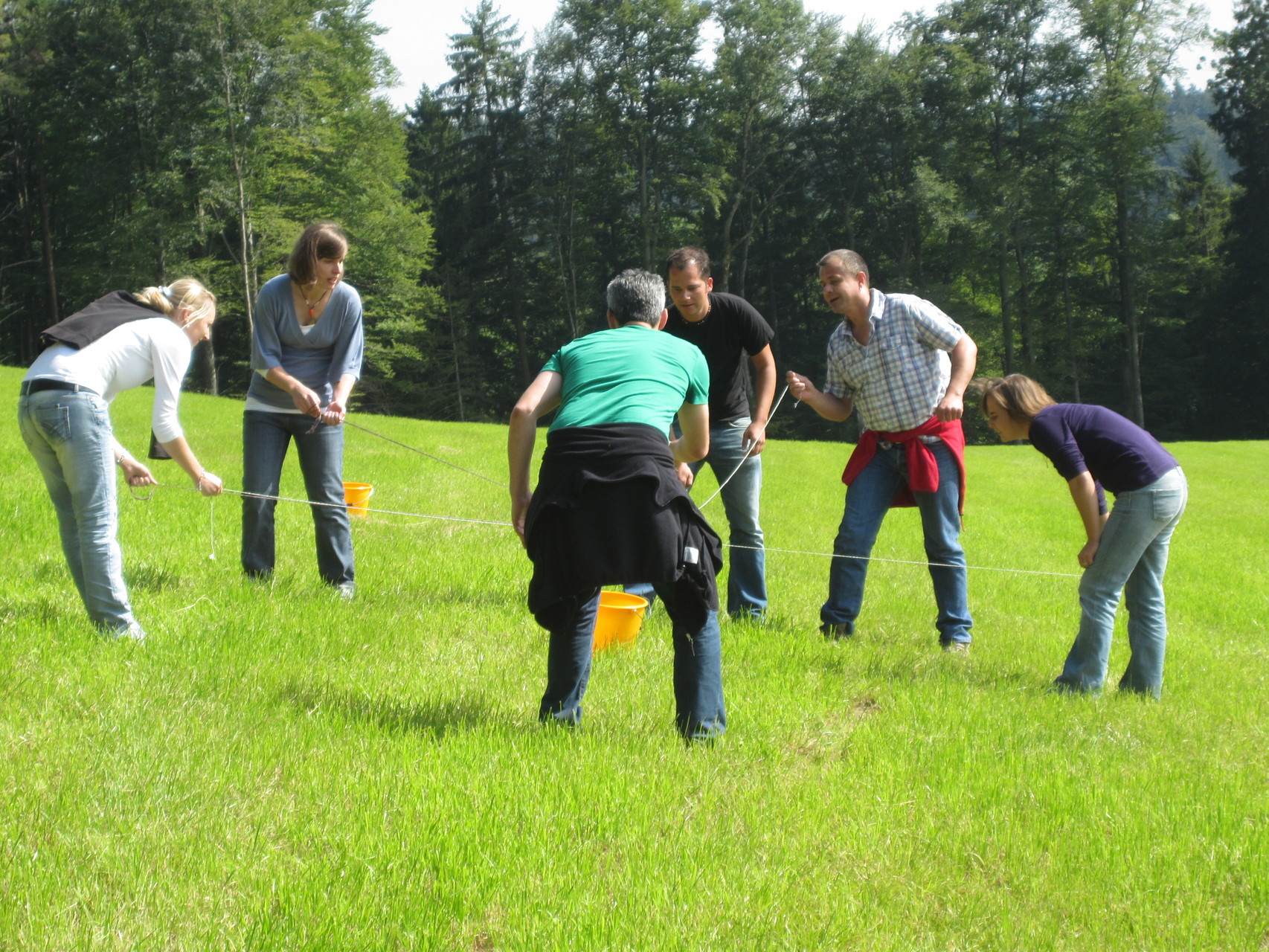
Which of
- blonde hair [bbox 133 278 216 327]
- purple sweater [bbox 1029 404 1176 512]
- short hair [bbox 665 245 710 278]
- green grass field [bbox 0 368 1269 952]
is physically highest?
short hair [bbox 665 245 710 278]

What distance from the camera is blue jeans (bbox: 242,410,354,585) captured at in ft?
20.3

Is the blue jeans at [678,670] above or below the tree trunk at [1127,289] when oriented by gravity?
below

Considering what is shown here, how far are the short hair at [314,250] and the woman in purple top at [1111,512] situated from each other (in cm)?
355

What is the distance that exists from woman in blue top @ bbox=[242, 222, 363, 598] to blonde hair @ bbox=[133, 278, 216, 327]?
0.80 meters

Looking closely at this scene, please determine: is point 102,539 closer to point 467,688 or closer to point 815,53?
point 467,688

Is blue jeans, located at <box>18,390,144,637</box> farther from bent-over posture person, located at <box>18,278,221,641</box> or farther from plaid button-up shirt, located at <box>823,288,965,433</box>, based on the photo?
plaid button-up shirt, located at <box>823,288,965,433</box>

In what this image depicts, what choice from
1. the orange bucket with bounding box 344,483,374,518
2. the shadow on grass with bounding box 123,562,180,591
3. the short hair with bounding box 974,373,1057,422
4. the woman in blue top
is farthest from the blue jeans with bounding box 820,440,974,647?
the orange bucket with bounding box 344,483,374,518

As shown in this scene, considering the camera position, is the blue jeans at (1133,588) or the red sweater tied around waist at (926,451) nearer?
the blue jeans at (1133,588)

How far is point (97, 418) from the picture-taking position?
4773 millimetres

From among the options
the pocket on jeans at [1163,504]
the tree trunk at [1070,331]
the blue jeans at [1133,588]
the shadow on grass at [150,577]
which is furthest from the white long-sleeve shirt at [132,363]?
the tree trunk at [1070,331]

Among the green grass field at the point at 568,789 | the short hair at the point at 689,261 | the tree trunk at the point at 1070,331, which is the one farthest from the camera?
A: the tree trunk at the point at 1070,331

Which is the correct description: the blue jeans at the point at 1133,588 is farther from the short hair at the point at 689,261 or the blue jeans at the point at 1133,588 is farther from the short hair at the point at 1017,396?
the short hair at the point at 689,261

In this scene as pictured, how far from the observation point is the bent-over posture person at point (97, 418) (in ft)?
15.5

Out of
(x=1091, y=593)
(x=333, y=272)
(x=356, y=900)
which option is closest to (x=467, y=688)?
(x=356, y=900)
